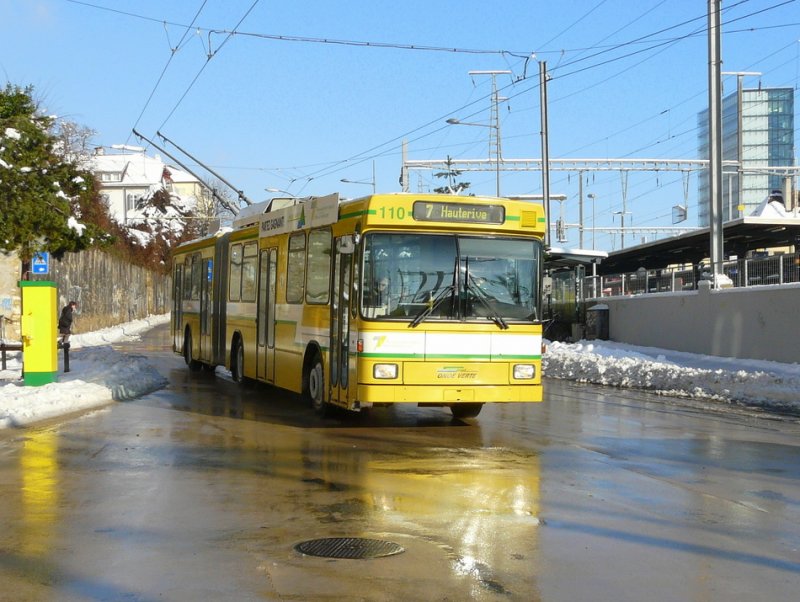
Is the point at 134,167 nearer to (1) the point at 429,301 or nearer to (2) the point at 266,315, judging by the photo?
(2) the point at 266,315

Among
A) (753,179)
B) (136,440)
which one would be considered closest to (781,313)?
(136,440)

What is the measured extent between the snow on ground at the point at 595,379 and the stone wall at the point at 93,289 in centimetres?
810

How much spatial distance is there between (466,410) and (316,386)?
2.22m

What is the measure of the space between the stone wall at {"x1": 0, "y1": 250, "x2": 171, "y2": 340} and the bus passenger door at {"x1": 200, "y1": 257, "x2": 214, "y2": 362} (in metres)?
11.6

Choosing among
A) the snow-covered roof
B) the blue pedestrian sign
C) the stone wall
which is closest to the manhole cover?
the blue pedestrian sign

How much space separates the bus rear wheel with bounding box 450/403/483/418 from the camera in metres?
14.7

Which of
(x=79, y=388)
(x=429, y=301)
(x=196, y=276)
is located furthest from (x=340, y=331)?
(x=196, y=276)

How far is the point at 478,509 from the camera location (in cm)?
830

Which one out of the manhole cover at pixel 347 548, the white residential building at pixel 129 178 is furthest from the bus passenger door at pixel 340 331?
the white residential building at pixel 129 178

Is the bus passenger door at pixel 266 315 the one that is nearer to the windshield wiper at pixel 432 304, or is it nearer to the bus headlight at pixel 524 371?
the windshield wiper at pixel 432 304

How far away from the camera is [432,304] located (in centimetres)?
1288

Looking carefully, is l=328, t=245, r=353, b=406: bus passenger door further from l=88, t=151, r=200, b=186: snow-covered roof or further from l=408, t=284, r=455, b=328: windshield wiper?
l=88, t=151, r=200, b=186: snow-covered roof

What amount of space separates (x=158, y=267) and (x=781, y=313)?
58.0 m

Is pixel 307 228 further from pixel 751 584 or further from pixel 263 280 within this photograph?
pixel 751 584
